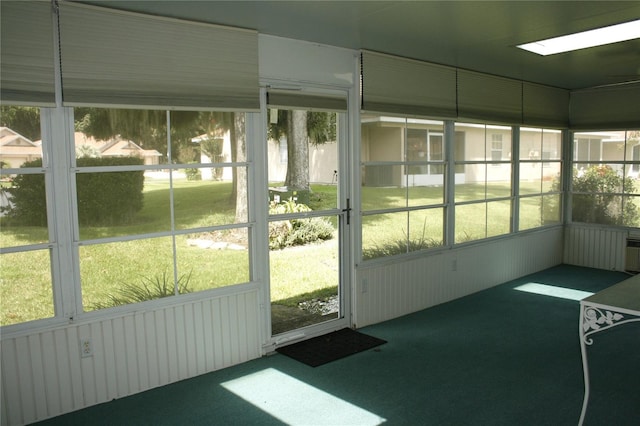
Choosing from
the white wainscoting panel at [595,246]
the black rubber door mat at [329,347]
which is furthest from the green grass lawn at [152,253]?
the white wainscoting panel at [595,246]

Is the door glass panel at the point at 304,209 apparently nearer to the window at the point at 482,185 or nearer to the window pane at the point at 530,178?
the window at the point at 482,185

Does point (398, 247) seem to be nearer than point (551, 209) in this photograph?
Yes

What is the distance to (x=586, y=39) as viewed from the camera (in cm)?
429

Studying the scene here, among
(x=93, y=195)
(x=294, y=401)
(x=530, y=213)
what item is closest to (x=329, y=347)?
(x=294, y=401)

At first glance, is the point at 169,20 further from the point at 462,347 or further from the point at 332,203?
the point at 462,347

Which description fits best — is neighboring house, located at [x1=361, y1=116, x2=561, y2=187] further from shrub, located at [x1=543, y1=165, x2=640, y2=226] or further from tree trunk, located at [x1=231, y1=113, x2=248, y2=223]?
tree trunk, located at [x1=231, y1=113, x2=248, y2=223]

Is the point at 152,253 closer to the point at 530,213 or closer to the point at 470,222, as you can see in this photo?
the point at 470,222

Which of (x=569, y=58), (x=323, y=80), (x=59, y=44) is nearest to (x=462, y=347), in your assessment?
(x=323, y=80)

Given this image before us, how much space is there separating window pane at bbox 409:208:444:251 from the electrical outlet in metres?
Answer: 3.21

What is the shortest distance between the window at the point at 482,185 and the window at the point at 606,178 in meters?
1.55

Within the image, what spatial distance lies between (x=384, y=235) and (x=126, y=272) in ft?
8.42

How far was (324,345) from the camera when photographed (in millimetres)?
4348

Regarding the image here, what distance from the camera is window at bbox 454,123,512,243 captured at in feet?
19.5

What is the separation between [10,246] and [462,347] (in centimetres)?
341
